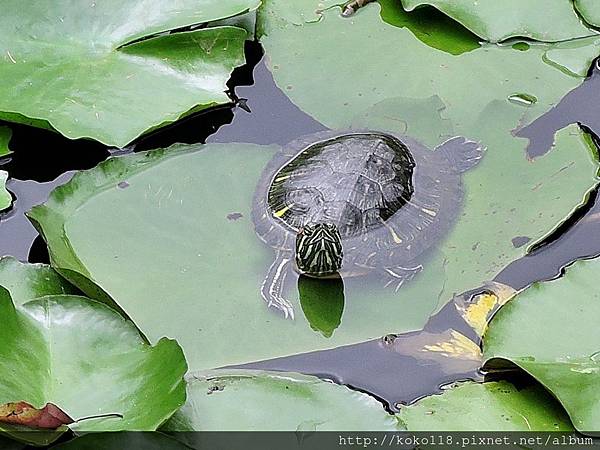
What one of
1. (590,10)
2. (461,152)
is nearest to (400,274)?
(461,152)

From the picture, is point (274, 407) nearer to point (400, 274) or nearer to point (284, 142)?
point (400, 274)

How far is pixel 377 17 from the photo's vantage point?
330 centimetres

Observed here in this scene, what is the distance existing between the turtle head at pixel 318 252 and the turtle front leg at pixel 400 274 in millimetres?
149

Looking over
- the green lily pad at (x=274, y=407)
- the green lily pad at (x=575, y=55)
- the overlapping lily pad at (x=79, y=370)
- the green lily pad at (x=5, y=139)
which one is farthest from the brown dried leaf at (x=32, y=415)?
the green lily pad at (x=575, y=55)

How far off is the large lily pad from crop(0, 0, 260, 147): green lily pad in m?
0.29

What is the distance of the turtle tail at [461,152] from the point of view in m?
2.91

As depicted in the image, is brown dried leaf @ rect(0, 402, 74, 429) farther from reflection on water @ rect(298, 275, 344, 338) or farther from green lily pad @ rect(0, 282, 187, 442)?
reflection on water @ rect(298, 275, 344, 338)

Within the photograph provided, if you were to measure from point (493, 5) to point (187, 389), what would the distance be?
1.73 meters

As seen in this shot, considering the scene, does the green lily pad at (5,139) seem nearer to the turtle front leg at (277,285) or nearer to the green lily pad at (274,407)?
the turtle front leg at (277,285)

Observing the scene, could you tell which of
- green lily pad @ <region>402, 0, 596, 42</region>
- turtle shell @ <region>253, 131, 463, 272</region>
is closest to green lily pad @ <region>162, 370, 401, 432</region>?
turtle shell @ <region>253, 131, 463, 272</region>

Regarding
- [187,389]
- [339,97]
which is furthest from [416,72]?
Result: [187,389]

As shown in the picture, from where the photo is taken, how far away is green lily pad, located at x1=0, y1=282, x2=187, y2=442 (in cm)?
200

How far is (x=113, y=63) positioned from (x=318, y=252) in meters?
0.88

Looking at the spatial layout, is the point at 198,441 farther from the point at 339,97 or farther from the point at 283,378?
the point at 339,97
